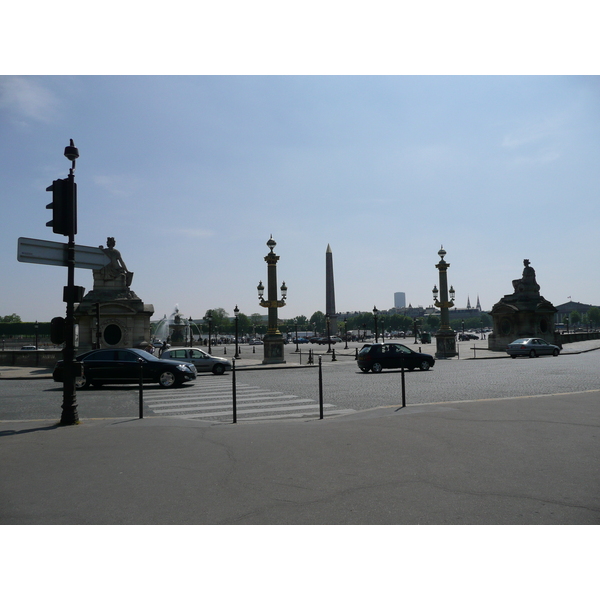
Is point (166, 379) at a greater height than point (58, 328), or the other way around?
point (58, 328)

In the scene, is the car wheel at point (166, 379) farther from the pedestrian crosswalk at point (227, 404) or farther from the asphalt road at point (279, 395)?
the pedestrian crosswalk at point (227, 404)

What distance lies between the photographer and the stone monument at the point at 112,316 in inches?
1300

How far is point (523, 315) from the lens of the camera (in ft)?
149

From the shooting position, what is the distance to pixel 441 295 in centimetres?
4059

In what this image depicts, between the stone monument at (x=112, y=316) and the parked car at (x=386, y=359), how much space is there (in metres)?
16.5

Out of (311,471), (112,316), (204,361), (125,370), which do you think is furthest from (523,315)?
(311,471)

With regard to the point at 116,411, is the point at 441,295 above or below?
above

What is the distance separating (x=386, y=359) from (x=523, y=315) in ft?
88.3

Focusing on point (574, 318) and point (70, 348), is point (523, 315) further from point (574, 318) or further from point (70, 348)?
point (574, 318)

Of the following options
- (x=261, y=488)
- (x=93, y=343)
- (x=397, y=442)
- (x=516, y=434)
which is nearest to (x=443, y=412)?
(x=516, y=434)

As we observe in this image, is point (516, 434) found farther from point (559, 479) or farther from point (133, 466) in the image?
point (133, 466)

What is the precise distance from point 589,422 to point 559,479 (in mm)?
4018

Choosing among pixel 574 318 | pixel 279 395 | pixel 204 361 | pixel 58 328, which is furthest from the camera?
pixel 574 318

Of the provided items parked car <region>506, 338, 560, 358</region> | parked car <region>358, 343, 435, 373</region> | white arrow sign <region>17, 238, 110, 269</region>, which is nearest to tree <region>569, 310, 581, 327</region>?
parked car <region>506, 338, 560, 358</region>
